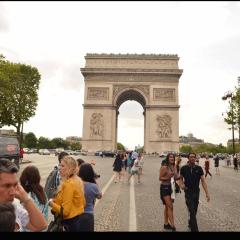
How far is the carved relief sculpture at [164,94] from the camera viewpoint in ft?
220

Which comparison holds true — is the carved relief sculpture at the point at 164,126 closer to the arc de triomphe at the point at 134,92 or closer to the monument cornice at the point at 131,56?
the arc de triomphe at the point at 134,92

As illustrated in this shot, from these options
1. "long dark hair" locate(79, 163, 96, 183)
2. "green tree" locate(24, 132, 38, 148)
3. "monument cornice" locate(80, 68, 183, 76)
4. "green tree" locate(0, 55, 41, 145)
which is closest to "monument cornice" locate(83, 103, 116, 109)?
"monument cornice" locate(80, 68, 183, 76)

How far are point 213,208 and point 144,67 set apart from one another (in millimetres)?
56839

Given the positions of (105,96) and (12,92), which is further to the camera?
(105,96)

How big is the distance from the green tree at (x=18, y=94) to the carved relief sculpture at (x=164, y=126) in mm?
22295

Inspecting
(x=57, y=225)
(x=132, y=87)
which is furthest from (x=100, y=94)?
(x=57, y=225)

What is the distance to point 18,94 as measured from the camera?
1893 inches

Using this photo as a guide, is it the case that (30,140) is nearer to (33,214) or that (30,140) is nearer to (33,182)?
(33,182)

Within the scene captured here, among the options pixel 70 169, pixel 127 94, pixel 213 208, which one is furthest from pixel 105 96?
pixel 70 169

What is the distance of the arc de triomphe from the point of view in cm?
6588
